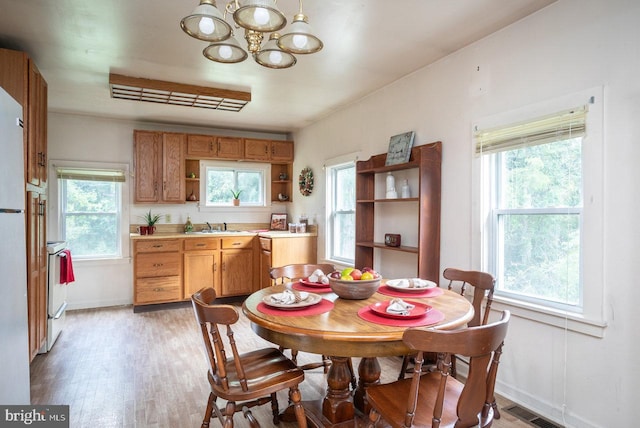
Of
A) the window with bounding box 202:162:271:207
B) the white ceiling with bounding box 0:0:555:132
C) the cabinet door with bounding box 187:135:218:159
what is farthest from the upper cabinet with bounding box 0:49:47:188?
the window with bounding box 202:162:271:207

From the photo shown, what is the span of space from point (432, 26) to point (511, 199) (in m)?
1.33

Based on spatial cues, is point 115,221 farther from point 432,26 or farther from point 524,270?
point 524,270

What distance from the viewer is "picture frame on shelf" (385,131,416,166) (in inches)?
127

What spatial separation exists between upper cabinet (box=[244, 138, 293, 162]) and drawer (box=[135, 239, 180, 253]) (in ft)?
5.48

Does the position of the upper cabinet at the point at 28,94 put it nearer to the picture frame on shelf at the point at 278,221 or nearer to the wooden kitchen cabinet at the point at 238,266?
the wooden kitchen cabinet at the point at 238,266

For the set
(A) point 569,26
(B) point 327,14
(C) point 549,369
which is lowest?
(C) point 549,369

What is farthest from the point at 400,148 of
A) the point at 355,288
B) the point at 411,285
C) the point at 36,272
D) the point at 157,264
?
the point at 157,264

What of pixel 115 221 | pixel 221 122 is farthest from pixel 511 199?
pixel 115 221

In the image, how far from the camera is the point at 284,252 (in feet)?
16.0

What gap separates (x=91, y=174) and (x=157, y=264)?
61.2 inches

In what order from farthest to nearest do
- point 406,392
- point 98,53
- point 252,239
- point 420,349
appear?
1. point 252,239
2. point 98,53
3. point 406,392
4. point 420,349

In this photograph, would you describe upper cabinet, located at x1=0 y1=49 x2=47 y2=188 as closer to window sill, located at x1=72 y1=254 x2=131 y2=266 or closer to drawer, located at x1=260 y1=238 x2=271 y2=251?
window sill, located at x1=72 y1=254 x2=131 y2=266

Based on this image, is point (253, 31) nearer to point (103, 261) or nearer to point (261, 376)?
point (261, 376)

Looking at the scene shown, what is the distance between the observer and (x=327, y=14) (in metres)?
2.32
